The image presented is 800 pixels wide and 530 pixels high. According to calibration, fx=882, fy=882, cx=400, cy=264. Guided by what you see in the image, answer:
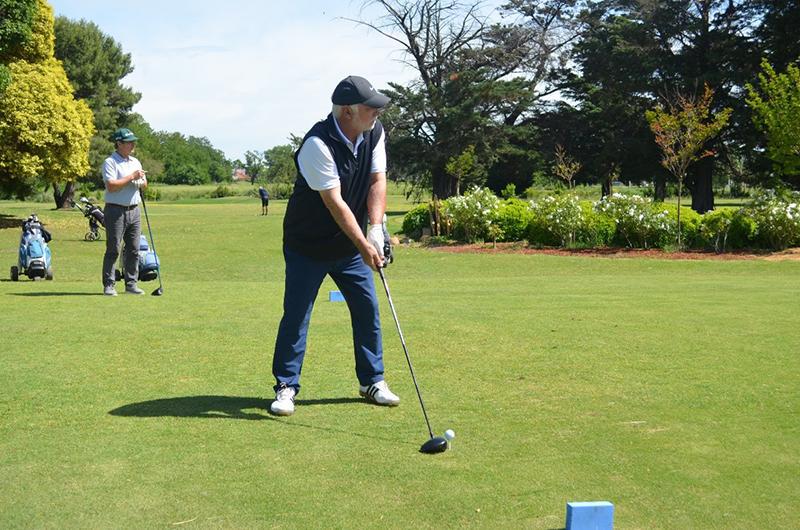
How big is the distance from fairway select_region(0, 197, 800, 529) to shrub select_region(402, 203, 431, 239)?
22.2m

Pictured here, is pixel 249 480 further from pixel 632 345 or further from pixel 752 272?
pixel 752 272

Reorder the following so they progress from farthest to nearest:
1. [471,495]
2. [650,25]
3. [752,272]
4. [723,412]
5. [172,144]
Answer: [172,144], [650,25], [752,272], [723,412], [471,495]

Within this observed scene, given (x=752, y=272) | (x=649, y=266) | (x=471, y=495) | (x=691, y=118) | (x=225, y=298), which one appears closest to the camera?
(x=471, y=495)

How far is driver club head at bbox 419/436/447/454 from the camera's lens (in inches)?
189

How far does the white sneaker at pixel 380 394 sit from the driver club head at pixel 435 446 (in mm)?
1136

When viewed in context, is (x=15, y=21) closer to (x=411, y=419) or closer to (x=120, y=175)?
(x=120, y=175)

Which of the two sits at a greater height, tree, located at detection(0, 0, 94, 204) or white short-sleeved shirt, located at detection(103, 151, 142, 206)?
tree, located at detection(0, 0, 94, 204)

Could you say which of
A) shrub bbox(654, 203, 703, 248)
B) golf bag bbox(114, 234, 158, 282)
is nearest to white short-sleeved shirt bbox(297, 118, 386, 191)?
golf bag bbox(114, 234, 158, 282)

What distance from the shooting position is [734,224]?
2505 cm

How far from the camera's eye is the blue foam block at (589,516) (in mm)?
3604

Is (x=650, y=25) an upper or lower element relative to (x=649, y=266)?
upper

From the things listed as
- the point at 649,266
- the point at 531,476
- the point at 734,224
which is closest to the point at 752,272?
the point at 649,266

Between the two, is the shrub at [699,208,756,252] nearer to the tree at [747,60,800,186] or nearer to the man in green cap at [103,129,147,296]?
the tree at [747,60,800,186]

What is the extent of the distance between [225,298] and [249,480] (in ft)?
25.0
